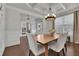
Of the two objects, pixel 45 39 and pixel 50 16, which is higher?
pixel 50 16

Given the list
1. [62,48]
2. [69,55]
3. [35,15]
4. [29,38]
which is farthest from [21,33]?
[69,55]

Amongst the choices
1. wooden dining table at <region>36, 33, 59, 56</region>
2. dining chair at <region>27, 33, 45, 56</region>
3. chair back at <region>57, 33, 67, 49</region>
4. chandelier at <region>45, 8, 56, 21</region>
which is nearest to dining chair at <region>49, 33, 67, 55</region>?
chair back at <region>57, 33, 67, 49</region>

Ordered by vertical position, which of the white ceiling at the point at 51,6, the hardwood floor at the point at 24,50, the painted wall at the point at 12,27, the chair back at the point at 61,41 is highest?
the white ceiling at the point at 51,6

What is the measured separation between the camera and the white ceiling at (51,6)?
2.00m

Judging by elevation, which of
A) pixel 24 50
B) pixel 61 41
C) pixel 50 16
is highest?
pixel 50 16

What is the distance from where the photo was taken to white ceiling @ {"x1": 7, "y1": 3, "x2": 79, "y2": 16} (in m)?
2.00

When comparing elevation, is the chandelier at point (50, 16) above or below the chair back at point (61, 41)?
above

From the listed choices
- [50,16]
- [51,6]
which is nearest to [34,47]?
[50,16]

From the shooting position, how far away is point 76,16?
6.67 feet

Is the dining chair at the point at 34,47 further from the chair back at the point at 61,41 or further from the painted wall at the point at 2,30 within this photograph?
the painted wall at the point at 2,30

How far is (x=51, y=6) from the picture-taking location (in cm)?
203

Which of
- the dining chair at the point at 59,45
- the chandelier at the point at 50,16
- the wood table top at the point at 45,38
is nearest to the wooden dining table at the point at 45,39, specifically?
the wood table top at the point at 45,38

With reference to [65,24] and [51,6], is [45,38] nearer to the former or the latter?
[65,24]

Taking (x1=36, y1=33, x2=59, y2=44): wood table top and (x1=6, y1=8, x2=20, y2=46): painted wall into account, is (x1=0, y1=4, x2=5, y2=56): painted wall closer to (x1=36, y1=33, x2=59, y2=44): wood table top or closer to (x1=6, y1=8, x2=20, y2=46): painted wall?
(x1=6, y1=8, x2=20, y2=46): painted wall
